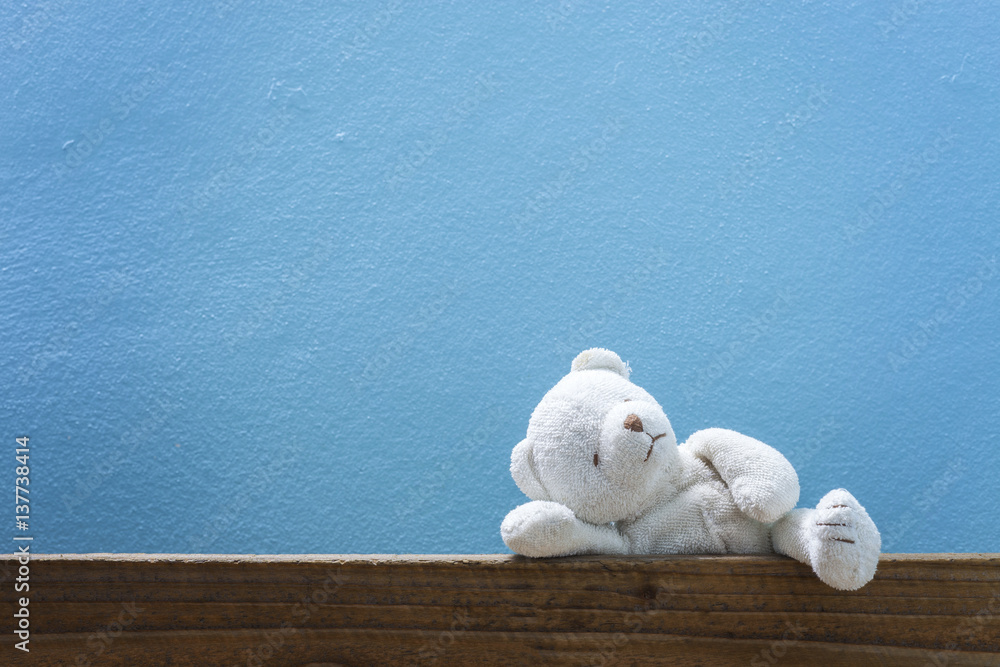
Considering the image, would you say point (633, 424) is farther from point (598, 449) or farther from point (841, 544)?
point (841, 544)

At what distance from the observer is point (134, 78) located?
1.37 meters

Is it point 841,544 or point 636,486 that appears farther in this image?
point 636,486

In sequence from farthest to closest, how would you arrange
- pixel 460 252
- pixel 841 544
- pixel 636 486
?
pixel 460 252 → pixel 636 486 → pixel 841 544

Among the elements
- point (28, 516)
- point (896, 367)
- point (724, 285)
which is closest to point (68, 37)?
point (28, 516)

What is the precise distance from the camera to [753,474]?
706 mm

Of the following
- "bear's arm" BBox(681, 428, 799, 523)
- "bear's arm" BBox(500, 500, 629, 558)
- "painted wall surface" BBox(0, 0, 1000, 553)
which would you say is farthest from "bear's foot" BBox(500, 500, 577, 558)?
"painted wall surface" BBox(0, 0, 1000, 553)

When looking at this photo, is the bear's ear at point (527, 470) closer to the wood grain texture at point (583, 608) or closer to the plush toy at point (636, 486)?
the plush toy at point (636, 486)

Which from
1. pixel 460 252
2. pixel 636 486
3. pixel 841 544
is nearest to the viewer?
pixel 841 544

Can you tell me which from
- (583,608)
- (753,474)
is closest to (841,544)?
(753,474)

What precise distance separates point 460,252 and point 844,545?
79cm

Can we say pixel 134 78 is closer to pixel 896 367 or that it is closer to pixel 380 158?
pixel 380 158

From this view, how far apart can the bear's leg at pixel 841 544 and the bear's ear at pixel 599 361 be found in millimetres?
235

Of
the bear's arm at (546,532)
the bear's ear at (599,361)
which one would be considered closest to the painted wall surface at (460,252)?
the bear's ear at (599,361)

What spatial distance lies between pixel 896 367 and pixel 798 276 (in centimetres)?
20
